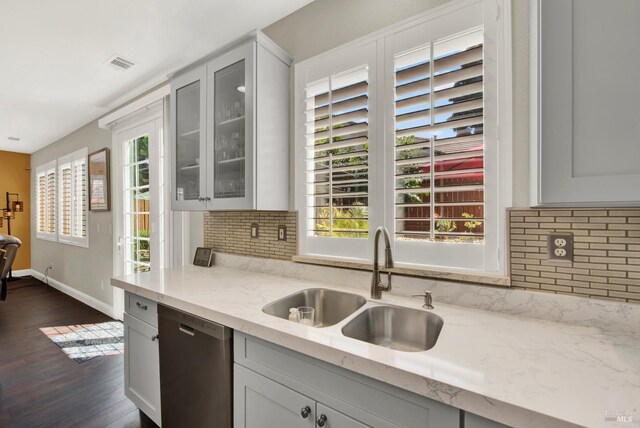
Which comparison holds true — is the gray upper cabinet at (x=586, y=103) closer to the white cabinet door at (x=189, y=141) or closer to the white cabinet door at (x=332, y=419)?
the white cabinet door at (x=332, y=419)

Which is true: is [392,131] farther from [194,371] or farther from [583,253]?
[194,371]

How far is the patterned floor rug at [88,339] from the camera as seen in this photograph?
2.71 meters

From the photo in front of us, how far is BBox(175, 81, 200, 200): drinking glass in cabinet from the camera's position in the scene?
2.07 meters

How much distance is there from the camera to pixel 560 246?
114 centimetres

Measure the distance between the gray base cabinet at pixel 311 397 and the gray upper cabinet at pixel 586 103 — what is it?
70cm

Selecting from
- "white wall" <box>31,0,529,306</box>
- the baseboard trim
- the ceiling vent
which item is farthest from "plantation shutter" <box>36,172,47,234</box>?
the ceiling vent

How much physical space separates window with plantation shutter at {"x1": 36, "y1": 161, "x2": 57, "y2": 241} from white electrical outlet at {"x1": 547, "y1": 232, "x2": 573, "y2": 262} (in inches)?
270

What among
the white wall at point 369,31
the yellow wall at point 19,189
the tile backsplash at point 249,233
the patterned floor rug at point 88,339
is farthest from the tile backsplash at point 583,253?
the yellow wall at point 19,189

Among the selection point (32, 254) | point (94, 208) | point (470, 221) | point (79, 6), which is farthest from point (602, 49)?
point (32, 254)

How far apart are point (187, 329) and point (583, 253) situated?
1711 mm

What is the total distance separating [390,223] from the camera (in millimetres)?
1548

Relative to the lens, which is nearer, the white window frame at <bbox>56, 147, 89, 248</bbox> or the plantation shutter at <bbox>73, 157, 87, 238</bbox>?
the white window frame at <bbox>56, 147, 89, 248</bbox>

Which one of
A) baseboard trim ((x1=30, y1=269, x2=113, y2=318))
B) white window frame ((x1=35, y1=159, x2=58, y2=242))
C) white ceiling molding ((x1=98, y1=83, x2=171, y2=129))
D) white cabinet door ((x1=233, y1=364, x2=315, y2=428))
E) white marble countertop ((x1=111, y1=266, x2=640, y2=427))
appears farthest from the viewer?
white window frame ((x1=35, y1=159, x2=58, y2=242))

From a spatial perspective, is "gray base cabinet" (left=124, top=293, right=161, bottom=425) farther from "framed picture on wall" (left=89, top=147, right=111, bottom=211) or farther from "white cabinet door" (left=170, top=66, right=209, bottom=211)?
"framed picture on wall" (left=89, top=147, right=111, bottom=211)
